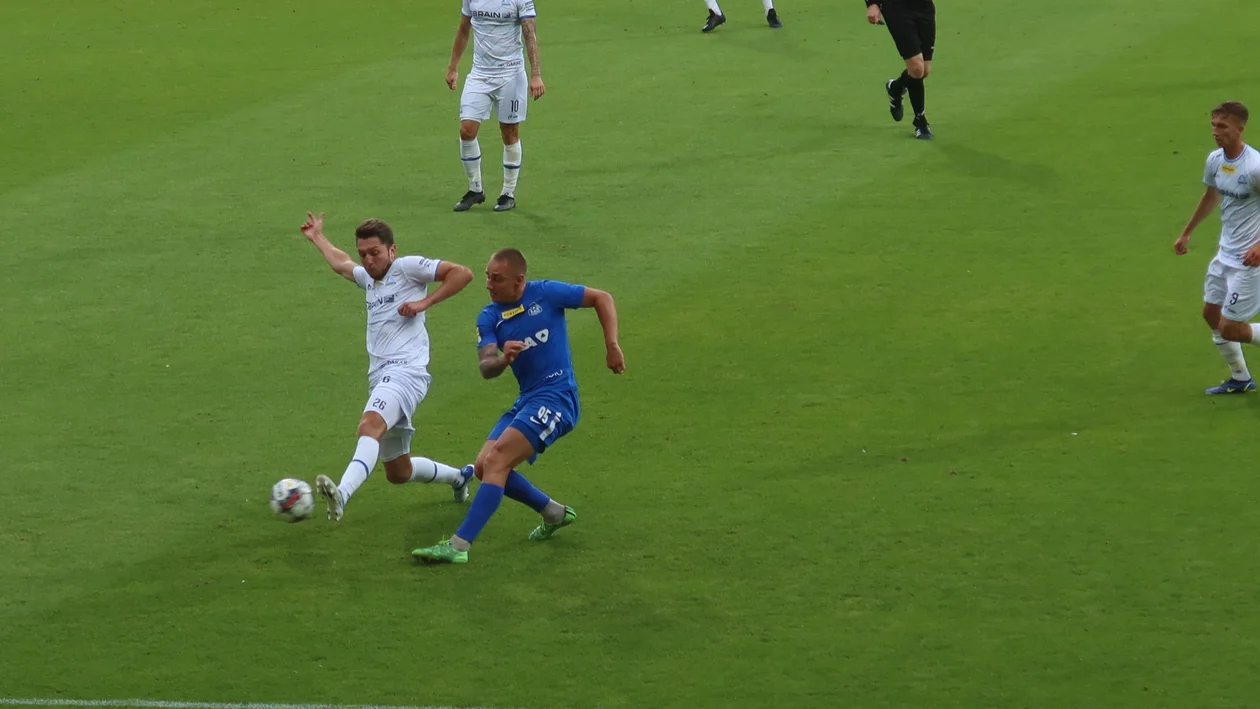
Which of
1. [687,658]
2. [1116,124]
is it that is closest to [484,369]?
[687,658]

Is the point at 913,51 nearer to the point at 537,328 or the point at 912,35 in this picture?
the point at 912,35

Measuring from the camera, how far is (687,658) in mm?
7879

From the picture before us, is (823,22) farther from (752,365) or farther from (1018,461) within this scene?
(1018,461)

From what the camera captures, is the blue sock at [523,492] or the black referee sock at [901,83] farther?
the black referee sock at [901,83]

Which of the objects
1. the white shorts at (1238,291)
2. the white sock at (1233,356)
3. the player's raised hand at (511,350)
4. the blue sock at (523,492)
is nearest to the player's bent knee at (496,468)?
the blue sock at (523,492)

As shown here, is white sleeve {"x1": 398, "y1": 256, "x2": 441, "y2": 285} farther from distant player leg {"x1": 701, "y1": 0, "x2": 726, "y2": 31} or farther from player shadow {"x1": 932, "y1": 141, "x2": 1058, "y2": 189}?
distant player leg {"x1": 701, "y1": 0, "x2": 726, "y2": 31}

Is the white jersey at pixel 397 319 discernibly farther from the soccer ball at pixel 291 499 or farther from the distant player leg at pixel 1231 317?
the distant player leg at pixel 1231 317

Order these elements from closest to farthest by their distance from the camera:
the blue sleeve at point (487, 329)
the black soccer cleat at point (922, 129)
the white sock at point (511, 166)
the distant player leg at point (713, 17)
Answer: the blue sleeve at point (487, 329), the white sock at point (511, 166), the black soccer cleat at point (922, 129), the distant player leg at point (713, 17)

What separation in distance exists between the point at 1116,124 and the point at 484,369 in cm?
1097

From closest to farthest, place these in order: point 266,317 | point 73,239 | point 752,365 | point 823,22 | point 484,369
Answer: point 484,369 < point 752,365 < point 266,317 < point 73,239 < point 823,22

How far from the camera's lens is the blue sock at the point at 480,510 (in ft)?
29.0

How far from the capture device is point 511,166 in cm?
1549

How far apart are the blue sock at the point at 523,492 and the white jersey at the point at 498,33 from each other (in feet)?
23.7

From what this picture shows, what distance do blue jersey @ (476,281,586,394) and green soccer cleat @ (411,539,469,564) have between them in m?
0.96
